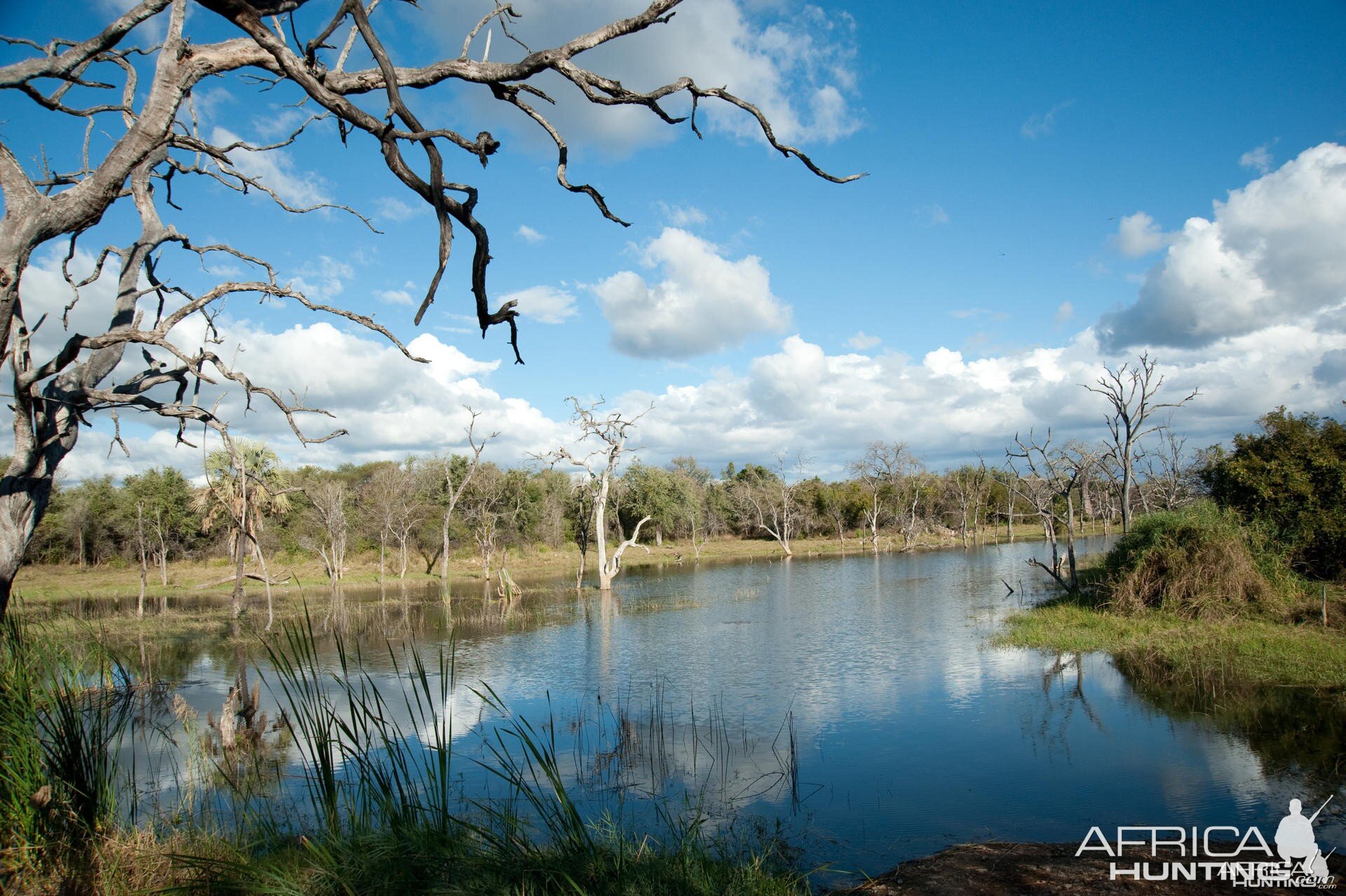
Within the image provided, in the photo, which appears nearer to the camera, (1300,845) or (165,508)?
A: (1300,845)

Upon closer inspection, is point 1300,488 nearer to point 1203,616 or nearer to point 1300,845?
point 1203,616

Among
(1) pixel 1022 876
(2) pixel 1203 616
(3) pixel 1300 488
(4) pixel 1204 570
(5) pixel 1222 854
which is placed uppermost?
(3) pixel 1300 488

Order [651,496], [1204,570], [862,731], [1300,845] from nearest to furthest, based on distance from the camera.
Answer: [1300,845] → [862,731] → [1204,570] → [651,496]

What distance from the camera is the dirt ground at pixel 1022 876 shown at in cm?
560

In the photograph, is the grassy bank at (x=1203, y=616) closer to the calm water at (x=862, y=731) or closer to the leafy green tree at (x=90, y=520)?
the calm water at (x=862, y=731)

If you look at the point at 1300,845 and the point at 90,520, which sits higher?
the point at 90,520

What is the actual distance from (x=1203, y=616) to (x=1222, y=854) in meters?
11.2

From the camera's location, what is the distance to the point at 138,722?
1270cm

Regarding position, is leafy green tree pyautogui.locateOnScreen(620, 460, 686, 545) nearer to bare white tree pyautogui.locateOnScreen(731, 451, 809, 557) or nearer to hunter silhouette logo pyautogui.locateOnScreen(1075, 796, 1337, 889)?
bare white tree pyautogui.locateOnScreen(731, 451, 809, 557)

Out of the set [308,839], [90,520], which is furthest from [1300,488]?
[90,520]

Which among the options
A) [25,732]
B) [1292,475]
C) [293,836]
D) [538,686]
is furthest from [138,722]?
[1292,475]

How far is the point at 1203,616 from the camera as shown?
15555 millimetres

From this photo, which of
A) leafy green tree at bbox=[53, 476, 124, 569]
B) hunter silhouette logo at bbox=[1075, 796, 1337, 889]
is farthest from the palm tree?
hunter silhouette logo at bbox=[1075, 796, 1337, 889]

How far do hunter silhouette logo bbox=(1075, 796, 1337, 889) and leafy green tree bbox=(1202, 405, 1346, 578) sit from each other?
12.4 metres
